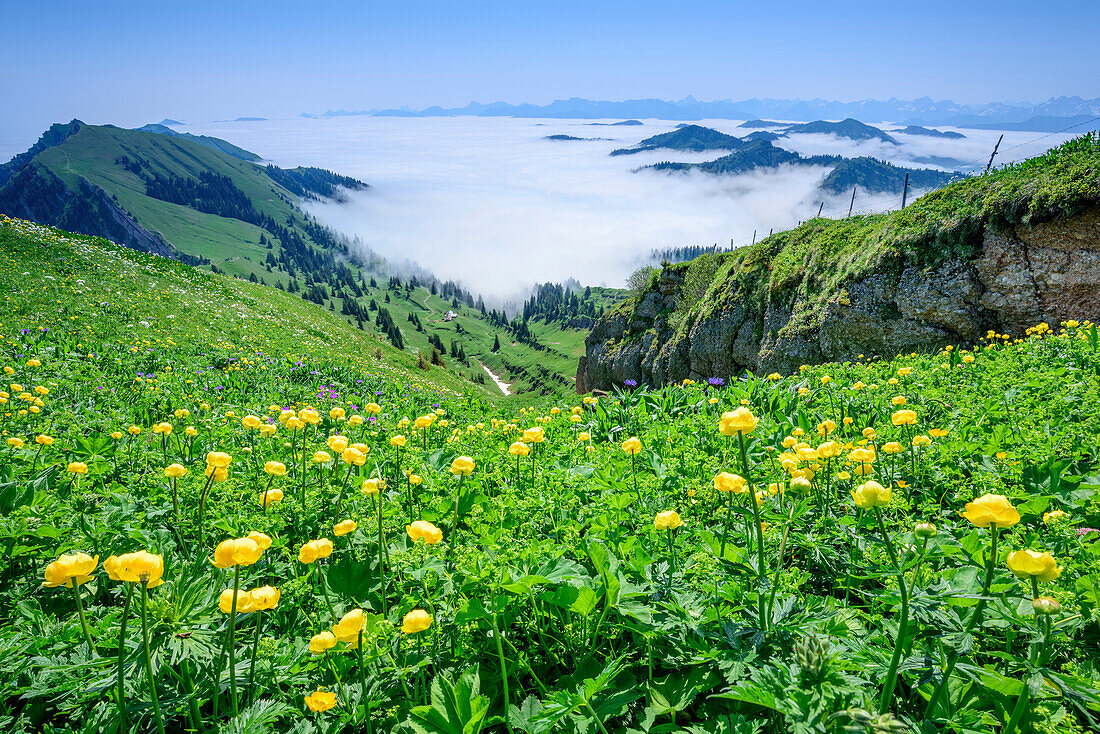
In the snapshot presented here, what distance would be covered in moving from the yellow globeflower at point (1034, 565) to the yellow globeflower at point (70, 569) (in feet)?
14.3

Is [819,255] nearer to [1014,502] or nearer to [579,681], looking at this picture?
[1014,502]

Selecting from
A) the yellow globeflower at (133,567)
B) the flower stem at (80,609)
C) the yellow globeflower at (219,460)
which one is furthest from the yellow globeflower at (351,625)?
the yellow globeflower at (219,460)

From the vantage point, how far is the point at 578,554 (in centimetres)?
385

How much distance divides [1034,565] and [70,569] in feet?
15.1

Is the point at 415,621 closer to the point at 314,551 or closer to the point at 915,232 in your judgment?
the point at 314,551

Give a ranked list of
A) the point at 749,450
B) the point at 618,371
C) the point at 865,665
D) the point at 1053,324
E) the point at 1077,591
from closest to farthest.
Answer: the point at 865,665 < the point at 1077,591 < the point at 749,450 < the point at 1053,324 < the point at 618,371

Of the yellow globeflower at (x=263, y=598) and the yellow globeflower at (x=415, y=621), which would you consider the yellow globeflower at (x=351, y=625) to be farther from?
the yellow globeflower at (x=263, y=598)

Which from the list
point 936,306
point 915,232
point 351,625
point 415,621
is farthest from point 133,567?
point 915,232

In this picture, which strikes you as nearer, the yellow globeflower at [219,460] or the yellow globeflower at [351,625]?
the yellow globeflower at [351,625]

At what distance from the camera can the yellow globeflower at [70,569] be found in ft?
8.38

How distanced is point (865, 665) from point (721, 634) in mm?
769

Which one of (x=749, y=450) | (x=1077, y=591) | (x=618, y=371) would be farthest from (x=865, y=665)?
(x=618, y=371)

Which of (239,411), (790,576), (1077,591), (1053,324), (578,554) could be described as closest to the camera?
(1077,591)

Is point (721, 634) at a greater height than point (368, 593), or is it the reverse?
point (721, 634)
